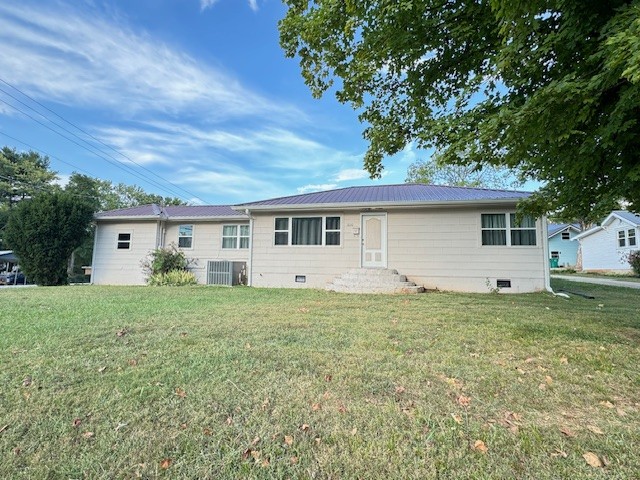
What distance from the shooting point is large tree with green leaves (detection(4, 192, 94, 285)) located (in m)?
13.9

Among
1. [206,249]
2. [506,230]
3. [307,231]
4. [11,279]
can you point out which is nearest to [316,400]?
[307,231]

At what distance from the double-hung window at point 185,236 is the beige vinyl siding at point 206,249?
0.15 meters

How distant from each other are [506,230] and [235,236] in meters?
10.2

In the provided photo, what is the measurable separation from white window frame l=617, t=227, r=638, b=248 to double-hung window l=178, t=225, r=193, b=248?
27178 mm

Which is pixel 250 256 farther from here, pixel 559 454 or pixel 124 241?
pixel 559 454

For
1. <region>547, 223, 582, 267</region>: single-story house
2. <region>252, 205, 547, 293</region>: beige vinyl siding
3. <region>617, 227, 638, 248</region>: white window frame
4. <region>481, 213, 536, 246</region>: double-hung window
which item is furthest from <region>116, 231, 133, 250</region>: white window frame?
<region>547, 223, 582, 267</region>: single-story house

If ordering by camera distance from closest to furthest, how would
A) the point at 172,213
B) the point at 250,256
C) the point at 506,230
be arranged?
1. the point at 506,230
2. the point at 250,256
3. the point at 172,213

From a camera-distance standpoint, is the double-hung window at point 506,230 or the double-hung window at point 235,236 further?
the double-hung window at point 235,236

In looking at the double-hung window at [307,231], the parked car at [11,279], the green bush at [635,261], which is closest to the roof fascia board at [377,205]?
the double-hung window at [307,231]

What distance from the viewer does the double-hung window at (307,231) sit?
1188 cm

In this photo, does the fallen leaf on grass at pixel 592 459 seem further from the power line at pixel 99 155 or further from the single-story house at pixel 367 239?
the power line at pixel 99 155

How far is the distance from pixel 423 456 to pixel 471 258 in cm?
975

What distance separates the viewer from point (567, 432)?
84.7 inches

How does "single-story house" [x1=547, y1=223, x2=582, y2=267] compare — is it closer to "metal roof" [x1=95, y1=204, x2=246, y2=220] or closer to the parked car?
"metal roof" [x1=95, y1=204, x2=246, y2=220]
